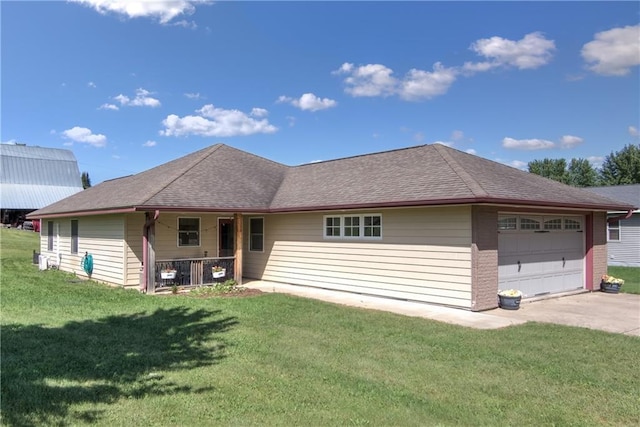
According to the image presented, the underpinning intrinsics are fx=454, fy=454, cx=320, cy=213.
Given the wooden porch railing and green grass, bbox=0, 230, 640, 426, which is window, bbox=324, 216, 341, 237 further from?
green grass, bbox=0, 230, 640, 426

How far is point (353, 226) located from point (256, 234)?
14.8ft

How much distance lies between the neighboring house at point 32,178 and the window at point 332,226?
4058 cm

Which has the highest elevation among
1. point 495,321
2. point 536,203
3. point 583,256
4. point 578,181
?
point 578,181

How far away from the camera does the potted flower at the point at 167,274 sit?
1284 cm

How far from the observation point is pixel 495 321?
888cm

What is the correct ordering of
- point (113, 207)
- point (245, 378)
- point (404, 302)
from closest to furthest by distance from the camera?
point (245, 378)
point (404, 302)
point (113, 207)

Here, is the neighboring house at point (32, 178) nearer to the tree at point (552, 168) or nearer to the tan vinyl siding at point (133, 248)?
the tan vinyl siding at point (133, 248)

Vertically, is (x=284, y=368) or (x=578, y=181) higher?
(x=578, y=181)

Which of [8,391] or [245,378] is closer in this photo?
[8,391]

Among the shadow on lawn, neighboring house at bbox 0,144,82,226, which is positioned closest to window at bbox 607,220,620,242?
the shadow on lawn

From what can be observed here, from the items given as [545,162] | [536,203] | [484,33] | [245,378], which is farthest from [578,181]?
[245,378]

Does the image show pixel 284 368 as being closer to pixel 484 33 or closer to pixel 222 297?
pixel 222 297

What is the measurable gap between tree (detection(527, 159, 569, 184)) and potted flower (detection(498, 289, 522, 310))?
183ft

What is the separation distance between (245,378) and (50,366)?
2.51 m
